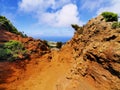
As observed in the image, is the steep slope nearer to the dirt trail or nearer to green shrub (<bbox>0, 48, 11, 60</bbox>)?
the dirt trail

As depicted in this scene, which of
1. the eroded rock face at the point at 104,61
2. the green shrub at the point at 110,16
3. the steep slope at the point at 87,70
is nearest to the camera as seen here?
the eroded rock face at the point at 104,61

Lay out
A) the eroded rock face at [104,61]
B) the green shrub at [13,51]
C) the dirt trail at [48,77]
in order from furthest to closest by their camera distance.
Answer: the green shrub at [13,51], the dirt trail at [48,77], the eroded rock face at [104,61]

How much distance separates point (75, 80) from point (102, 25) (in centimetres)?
600

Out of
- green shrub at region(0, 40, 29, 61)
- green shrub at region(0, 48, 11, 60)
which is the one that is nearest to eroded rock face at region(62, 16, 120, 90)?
green shrub at region(0, 40, 29, 61)

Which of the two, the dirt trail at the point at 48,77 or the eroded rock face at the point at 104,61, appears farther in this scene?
the dirt trail at the point at 48,77

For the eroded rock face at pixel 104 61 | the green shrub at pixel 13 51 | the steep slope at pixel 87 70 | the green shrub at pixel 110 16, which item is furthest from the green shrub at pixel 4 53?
the green shrub at pixel 110 16

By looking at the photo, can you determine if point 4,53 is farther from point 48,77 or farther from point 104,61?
point 104,61

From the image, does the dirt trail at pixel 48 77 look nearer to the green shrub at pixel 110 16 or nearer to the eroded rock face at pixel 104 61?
the eroded rock face at pixel 104 61

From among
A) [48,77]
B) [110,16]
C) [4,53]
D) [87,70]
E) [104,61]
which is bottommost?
[48,77]

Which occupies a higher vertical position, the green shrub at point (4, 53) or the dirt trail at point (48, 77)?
the green shrub at point (4, 53)

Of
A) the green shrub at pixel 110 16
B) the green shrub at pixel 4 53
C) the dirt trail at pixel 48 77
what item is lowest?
the dirt trail at pixel 48 77

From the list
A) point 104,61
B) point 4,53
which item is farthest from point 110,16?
point 4,53

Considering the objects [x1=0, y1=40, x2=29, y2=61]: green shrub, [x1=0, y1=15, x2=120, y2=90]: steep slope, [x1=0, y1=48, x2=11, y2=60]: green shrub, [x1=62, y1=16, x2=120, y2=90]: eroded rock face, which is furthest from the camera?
[x1=0, y1=40, x2=29, y2=61]: green shrub

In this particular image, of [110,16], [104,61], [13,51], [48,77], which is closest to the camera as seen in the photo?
[104,61]
